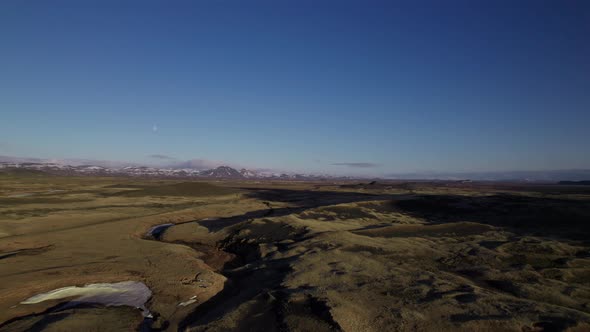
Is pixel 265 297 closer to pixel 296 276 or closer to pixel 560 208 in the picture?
pixel 296 276

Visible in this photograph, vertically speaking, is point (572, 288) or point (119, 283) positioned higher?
point (572, 288)

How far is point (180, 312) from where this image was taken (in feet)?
38.2

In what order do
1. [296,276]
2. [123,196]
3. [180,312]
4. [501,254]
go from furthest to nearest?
[123,196]
[501,254]
[296,276]
[180,312]

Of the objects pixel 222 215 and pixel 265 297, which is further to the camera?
pixel 222 215

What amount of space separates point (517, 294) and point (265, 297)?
31.6 ft

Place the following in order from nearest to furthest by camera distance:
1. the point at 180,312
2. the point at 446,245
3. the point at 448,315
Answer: the point at 448,315 < the point at 180,312 < the point at 446,245

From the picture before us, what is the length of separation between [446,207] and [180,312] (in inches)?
1498

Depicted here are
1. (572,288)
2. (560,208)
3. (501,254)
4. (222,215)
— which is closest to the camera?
(572,288)

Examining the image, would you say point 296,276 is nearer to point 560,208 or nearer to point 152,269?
point 152,269

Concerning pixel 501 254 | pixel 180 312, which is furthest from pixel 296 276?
pixel 501 254

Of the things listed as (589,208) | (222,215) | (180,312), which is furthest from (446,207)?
(180,312)

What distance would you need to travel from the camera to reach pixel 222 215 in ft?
130

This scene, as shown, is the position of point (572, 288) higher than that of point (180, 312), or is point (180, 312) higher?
point (572, 288)

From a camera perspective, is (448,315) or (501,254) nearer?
(448,315)
